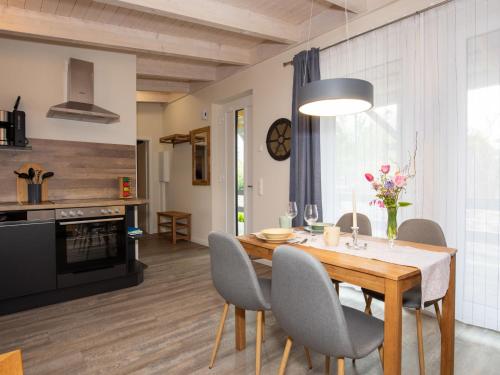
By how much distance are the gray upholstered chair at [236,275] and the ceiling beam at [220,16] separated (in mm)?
2153

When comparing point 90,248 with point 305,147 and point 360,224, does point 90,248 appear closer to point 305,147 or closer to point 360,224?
point 305,147

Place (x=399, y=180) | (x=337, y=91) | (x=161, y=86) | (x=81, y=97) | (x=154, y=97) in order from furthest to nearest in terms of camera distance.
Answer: (x=154, y=97)
(x=161, y=86)
(x=81, y=97)
(x=337, y=91)
(x=399, y=180)

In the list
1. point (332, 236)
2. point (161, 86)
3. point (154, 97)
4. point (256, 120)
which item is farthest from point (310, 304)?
point (154, 97)

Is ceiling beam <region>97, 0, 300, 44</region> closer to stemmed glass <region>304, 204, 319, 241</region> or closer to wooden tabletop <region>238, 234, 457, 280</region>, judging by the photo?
stemmed glass <region>304, 204, 319, 241</region>

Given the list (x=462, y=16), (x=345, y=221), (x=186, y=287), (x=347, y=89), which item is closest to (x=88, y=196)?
(x=186, y=287)

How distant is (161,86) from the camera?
5.73 meters

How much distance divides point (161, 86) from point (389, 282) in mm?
5280

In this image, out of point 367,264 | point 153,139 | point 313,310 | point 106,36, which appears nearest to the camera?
point 313,310

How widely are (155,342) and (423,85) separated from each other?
2.89 m

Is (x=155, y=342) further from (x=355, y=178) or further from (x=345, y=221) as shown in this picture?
(x=355, y=178)

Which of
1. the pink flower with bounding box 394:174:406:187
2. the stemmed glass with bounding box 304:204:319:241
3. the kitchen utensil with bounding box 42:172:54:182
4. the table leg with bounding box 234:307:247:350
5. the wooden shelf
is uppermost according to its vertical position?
the wooden shelf

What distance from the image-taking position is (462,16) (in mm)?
2484

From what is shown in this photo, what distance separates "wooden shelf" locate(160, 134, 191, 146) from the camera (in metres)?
6.00

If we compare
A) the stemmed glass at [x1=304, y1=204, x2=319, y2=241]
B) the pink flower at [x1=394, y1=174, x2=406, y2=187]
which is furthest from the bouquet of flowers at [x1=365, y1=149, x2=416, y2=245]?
the stemmed glass at [x1=304, y1=204, x2=319, y2=241]
